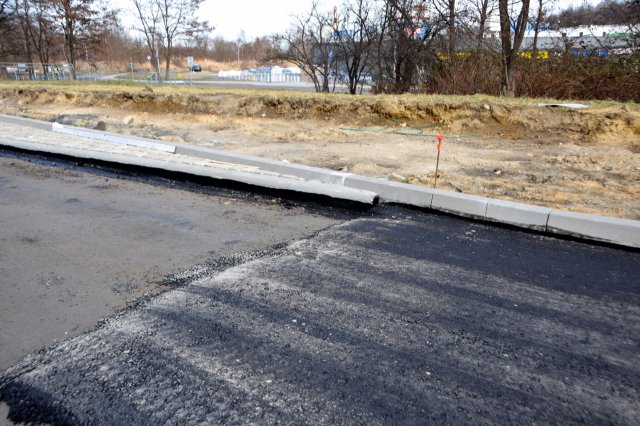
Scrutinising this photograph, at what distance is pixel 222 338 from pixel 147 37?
44.0m

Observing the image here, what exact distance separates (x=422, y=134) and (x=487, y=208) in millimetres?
5904

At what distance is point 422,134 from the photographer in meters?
11.0

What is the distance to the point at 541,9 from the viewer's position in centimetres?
1922

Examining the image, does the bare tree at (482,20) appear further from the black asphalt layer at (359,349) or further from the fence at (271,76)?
the fence at (271,76)

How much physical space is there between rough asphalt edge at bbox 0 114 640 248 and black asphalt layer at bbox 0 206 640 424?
0.66 m

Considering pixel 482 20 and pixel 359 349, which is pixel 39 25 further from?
pixel 359 349

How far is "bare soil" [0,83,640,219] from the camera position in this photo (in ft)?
22.2

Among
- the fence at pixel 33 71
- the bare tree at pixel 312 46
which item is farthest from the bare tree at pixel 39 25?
the bare tree at pixel 312 46

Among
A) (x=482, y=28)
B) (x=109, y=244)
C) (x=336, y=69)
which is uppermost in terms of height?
(x=482, y=28)

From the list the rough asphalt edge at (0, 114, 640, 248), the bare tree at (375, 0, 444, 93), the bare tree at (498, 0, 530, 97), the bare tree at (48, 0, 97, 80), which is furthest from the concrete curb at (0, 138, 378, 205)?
the bare tree at (48, 0, 97, 80)

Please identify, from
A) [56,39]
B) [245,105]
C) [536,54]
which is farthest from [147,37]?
[536,54]

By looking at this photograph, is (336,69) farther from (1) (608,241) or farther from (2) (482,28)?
(1) (608,241)

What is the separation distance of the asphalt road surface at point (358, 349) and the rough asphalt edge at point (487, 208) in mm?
613

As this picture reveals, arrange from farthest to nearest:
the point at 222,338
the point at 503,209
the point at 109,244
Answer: the point at 503,209 < the point at 109,244 < the point at 222,338
